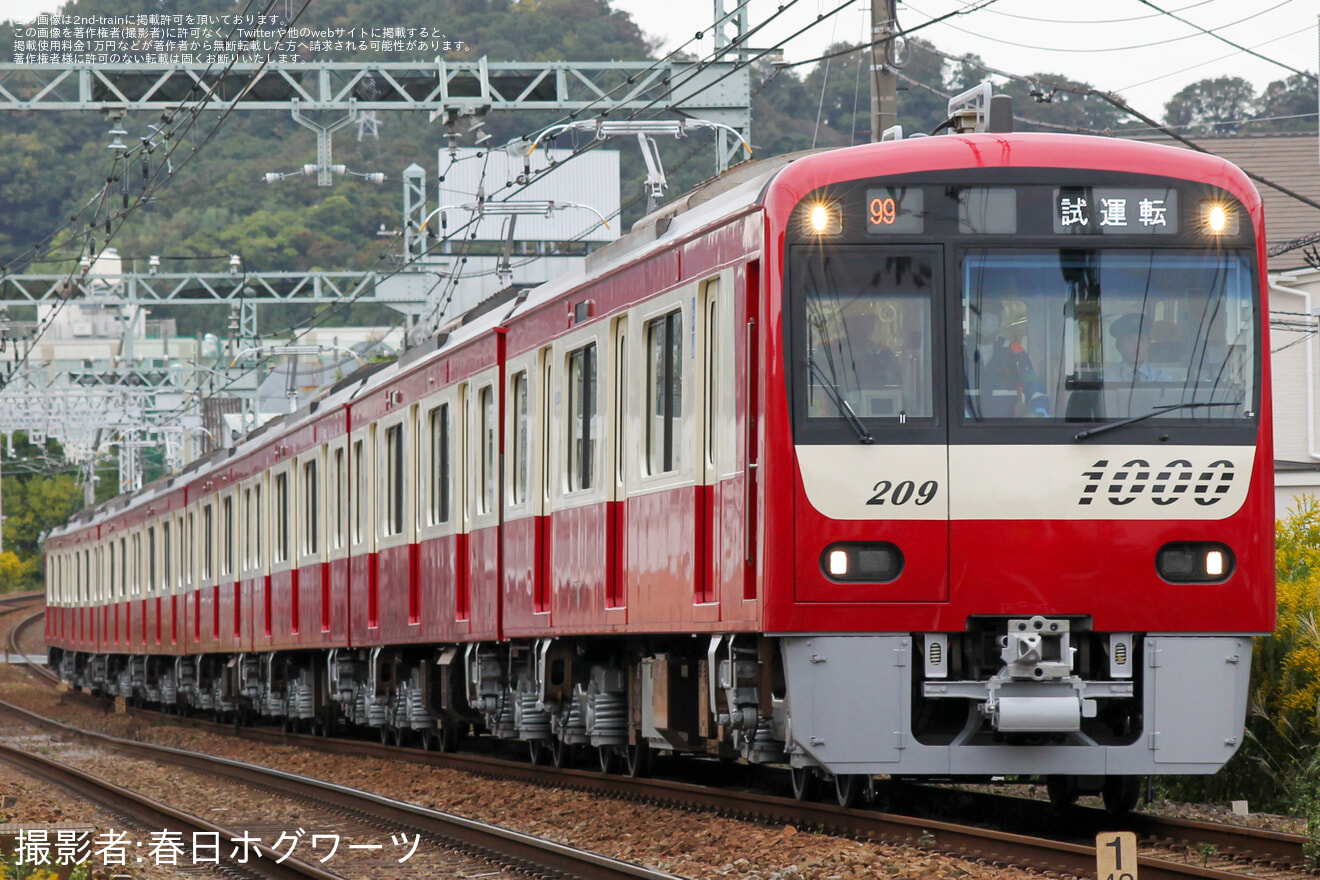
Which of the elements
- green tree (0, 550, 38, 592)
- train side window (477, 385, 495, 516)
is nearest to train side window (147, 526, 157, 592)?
train side window (477, 385, 495, 516)

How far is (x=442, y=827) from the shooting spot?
1116cm

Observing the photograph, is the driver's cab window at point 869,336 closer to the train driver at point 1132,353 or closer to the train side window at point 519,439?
the train driver at point 1132,353

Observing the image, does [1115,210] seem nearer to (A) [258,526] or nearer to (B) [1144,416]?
(B) [1144,416]

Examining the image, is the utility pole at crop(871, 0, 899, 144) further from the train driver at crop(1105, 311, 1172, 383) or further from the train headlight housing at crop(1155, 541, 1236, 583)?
the train headlight housing at crop(1155, 541, 1236, 583)

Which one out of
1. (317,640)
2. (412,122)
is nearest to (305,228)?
(412,122)

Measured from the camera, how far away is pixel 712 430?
9.86 meters

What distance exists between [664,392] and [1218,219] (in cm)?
301

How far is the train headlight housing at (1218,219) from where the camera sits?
9133 mm

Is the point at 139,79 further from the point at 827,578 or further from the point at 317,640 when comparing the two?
the point at 827,578

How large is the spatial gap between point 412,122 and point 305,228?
5.13m

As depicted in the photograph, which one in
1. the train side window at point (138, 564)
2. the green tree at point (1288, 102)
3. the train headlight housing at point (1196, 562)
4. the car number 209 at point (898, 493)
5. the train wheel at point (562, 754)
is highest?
the green tree at point (1288, 102)

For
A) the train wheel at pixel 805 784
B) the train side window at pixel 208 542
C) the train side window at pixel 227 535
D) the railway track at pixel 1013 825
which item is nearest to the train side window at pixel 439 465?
the railway track at pixel 1013 825

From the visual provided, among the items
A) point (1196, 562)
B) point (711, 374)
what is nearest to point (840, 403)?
point (711, 374)

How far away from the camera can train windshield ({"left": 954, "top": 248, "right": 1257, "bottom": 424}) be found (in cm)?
896
